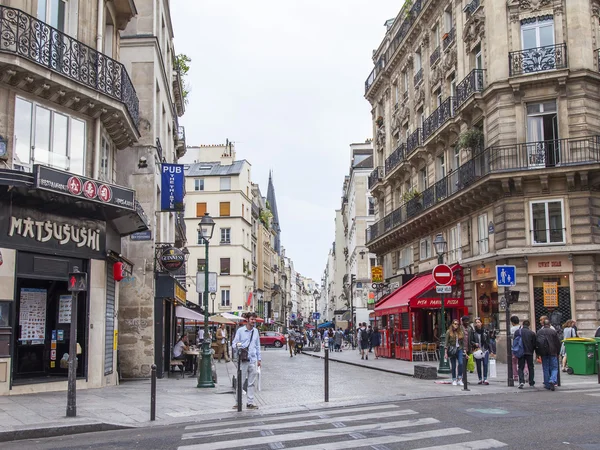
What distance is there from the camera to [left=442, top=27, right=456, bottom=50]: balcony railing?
98.0ft

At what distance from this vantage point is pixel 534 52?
24.2 metres

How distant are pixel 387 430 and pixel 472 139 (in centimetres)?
1877

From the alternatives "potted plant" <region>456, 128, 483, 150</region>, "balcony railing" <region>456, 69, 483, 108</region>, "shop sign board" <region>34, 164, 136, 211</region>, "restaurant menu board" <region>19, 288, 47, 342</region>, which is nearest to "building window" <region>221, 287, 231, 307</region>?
→ "balcony railing" <region>456, 69, 483, 108</region>

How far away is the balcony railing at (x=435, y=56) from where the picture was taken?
32.1m

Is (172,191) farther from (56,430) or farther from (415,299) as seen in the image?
(56,430)

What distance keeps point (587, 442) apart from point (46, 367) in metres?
13.0

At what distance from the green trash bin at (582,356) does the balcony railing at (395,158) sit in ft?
62.6

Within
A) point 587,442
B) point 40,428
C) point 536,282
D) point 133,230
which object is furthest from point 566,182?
point 40,428

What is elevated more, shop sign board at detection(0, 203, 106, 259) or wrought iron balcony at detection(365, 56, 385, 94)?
wrought iron balcony at detection(365, 56, 385, 94)

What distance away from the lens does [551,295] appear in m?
23.4

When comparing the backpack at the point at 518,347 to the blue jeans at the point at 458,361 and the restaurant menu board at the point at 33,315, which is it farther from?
the restaurant menu board at the point at 33,315

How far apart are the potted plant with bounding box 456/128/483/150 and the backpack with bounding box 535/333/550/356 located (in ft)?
41.4

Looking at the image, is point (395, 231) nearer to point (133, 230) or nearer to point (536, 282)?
point (536, 282)

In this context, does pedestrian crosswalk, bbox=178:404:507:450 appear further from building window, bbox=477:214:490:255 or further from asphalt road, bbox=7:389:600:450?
building window, bbox=477:214:490:255
